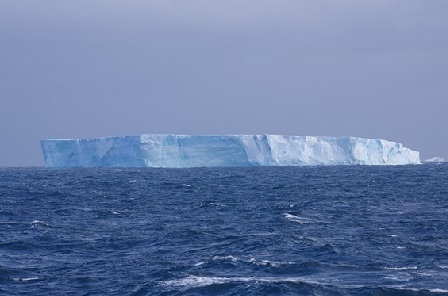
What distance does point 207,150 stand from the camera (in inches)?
3187

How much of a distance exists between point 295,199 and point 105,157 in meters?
46.9

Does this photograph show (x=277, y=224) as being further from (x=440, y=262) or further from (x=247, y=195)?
(x=247, y=195)

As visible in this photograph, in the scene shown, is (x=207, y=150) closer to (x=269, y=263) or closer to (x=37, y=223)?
(x=37, y=223)

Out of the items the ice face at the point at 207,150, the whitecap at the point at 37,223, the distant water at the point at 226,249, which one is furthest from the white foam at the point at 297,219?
the ice face at the point at 207,150

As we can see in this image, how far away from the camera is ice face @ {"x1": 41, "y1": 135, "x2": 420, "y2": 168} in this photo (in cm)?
7912

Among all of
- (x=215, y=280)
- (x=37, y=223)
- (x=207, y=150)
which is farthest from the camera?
(x=207, y=150)

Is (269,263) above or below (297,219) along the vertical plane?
below

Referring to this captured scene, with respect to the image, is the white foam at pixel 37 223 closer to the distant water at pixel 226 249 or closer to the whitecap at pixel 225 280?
the distant water at pixel 226 249

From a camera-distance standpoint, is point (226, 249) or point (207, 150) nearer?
point (226, 249)

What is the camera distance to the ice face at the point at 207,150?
79.1m

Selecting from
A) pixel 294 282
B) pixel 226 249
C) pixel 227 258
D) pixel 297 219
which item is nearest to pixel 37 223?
pixel 297 219

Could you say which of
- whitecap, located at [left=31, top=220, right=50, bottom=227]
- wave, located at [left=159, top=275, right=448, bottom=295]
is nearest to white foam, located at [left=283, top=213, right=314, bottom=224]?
whitecap, located at [left=31, top=220, right=50, bottom=227]

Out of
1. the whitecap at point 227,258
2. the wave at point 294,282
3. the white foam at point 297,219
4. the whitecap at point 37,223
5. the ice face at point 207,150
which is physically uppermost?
the ice face at point 207,150

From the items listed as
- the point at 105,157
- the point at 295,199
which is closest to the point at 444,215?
the point at 295,199
